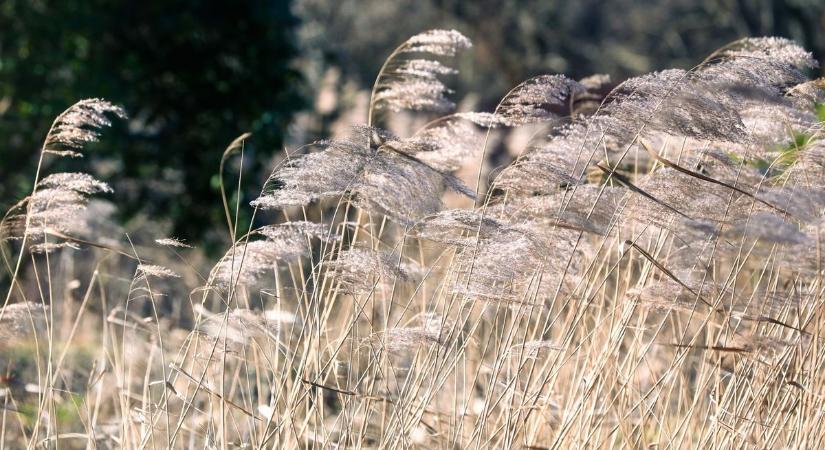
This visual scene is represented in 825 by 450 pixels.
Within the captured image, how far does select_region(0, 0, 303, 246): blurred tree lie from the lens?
196 inches

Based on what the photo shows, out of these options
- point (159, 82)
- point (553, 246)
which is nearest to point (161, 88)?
point (159, 82)

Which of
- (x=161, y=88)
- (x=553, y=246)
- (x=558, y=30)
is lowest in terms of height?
(x=553, y=246)

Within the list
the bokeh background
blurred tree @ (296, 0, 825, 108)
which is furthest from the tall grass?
blurred tree @ (296, 0, 825, 108)

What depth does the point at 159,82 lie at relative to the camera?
17.0 ft

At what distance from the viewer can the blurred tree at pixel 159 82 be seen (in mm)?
4988

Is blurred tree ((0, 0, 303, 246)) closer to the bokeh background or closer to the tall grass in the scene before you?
the bokeh background

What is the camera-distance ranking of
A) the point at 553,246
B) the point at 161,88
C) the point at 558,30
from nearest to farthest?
the point at 553,246 → the point at 161,88 → the point at 558,30

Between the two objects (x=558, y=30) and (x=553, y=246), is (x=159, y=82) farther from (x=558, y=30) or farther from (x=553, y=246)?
(x=558, y=30)

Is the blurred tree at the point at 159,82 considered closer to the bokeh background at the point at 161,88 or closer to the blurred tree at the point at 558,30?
the bokeh background at the point at 161,88

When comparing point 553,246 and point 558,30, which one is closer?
point 553,246

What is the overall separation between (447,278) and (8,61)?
10.9ft

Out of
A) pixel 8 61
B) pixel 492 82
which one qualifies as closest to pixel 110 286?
pixel 8 61

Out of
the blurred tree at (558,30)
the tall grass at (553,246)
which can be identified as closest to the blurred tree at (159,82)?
the tall grass at (553,246)

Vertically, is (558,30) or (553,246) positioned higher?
(558,30)
